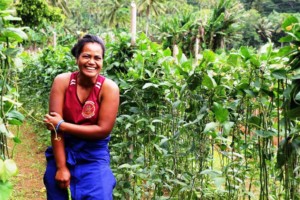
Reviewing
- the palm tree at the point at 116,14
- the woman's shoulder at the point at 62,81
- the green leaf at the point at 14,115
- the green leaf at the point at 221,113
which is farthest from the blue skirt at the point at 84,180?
the palm tree at the point at 116,14

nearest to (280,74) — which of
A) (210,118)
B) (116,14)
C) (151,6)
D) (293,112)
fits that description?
(293,112)

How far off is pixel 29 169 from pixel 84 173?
10.7 ft

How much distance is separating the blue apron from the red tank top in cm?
9

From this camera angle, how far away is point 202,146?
1.92 meters

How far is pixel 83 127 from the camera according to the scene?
5.86 ft

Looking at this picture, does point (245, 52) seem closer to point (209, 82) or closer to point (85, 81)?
point (209, 82)

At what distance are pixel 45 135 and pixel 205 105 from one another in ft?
15.5

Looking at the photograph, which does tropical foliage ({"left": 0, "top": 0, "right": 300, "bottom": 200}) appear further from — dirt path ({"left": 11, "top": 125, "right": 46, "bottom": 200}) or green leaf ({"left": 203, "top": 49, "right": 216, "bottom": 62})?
dirt path ({"left": 11, "top": 125, "right": 46, "bottom": 200})

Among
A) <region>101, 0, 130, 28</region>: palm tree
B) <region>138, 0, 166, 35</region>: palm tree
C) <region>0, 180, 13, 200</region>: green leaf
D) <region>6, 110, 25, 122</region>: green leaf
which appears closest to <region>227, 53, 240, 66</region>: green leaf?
<region>6, 110, 25, 122</region>: green leaf

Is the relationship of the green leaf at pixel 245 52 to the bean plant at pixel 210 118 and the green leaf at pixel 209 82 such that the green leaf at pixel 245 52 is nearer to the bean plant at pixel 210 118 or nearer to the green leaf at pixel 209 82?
the bean plant at pixel 210 118

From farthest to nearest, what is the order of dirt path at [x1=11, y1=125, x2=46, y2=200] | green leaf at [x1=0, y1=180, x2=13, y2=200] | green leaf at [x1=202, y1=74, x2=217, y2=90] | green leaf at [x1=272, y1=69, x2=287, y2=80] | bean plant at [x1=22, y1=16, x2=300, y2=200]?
dirt path at [x1=11, y1=125, x2=46, y2=200], green leaf at [x1=202, y1=74, x2=217, y2=90], bean plant at [x1=22, y1=16, x2=300, y2=200], green leaf at [x1=272, y1=69, x2=287, y2=80], green leaf at [x1=0, y1=180, x2=13, y2=200]

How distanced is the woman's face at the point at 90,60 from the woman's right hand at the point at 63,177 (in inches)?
17.6

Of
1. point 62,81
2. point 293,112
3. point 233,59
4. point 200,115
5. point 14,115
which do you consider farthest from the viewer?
point 62,81

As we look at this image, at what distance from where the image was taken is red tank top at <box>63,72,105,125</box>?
1.83 meters
